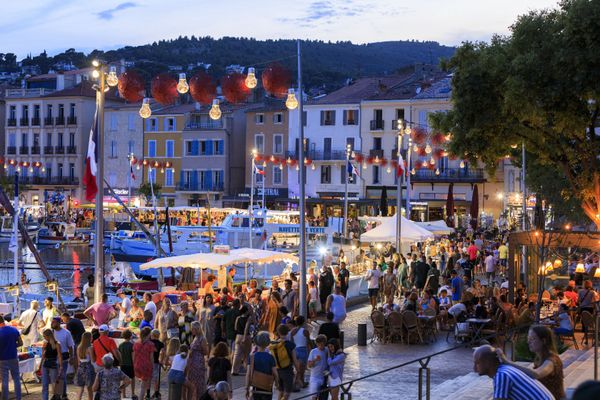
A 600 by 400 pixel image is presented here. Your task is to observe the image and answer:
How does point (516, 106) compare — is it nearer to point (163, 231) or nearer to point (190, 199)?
point (163, 231)

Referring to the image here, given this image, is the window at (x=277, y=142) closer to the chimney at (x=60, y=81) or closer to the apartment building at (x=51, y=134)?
the apartment building at (x=51, y=134)

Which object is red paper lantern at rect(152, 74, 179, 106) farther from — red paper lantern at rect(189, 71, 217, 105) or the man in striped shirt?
the man in striped shirt

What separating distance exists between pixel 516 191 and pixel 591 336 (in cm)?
5128

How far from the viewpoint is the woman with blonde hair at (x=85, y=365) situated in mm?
15273

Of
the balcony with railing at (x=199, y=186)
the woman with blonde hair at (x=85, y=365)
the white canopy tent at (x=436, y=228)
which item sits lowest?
the woman with blonde hair at (x=85, y=365)

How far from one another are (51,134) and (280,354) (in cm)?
8366

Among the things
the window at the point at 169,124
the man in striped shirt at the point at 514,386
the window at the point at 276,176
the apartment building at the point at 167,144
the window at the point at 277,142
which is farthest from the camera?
the window at the point at 169,124

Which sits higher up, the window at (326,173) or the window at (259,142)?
the window at (259,142)

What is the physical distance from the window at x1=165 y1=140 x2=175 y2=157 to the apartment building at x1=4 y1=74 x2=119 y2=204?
9.04 m

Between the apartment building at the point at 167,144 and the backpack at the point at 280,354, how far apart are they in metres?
72.3

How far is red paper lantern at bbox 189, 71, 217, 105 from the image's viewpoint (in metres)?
25.9

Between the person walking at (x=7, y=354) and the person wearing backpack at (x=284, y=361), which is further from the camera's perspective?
the person walking at (x=7, y=354)

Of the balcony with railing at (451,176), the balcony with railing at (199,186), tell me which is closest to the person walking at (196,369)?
the balcony with railing at (451,176)

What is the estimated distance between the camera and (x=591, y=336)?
65.1 ft
